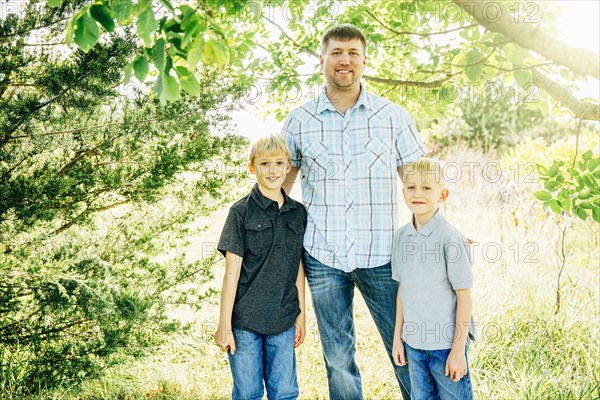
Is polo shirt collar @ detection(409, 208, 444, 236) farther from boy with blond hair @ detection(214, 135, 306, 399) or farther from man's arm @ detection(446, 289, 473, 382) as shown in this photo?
boy with blond hair @ detection(214, 135, 306, 399)

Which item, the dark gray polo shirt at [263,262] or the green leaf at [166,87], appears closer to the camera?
the green leaf at [166,87]

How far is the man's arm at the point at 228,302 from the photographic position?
92.4 inches

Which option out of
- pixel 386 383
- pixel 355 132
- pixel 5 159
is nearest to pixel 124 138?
pixel 5 159

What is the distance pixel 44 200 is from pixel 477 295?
3.34 m

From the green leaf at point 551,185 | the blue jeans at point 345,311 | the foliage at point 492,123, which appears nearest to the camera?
the green leaf at point 551,185

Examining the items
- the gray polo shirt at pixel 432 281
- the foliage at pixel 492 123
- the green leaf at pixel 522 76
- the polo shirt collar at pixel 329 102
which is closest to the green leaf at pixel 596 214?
the gray polo shirt at pixel 432 281

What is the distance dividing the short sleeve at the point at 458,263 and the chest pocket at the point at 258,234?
0.81 meters

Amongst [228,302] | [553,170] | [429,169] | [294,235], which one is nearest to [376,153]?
[429,169]

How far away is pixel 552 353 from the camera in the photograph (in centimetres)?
357

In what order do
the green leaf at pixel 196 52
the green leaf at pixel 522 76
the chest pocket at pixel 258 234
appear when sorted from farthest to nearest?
the chest pocket at pixel 258 234 → the green leaf at pixel 522 76 → the green leaf at pixel 196 52

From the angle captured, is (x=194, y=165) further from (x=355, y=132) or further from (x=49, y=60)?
(x=355, y=132)

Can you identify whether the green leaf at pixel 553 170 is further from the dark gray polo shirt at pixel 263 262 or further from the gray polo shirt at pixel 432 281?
the dark gray polo shirt at pixel 263 262

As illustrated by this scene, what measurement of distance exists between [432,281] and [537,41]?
1063mm

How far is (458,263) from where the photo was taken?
7.32 feet
